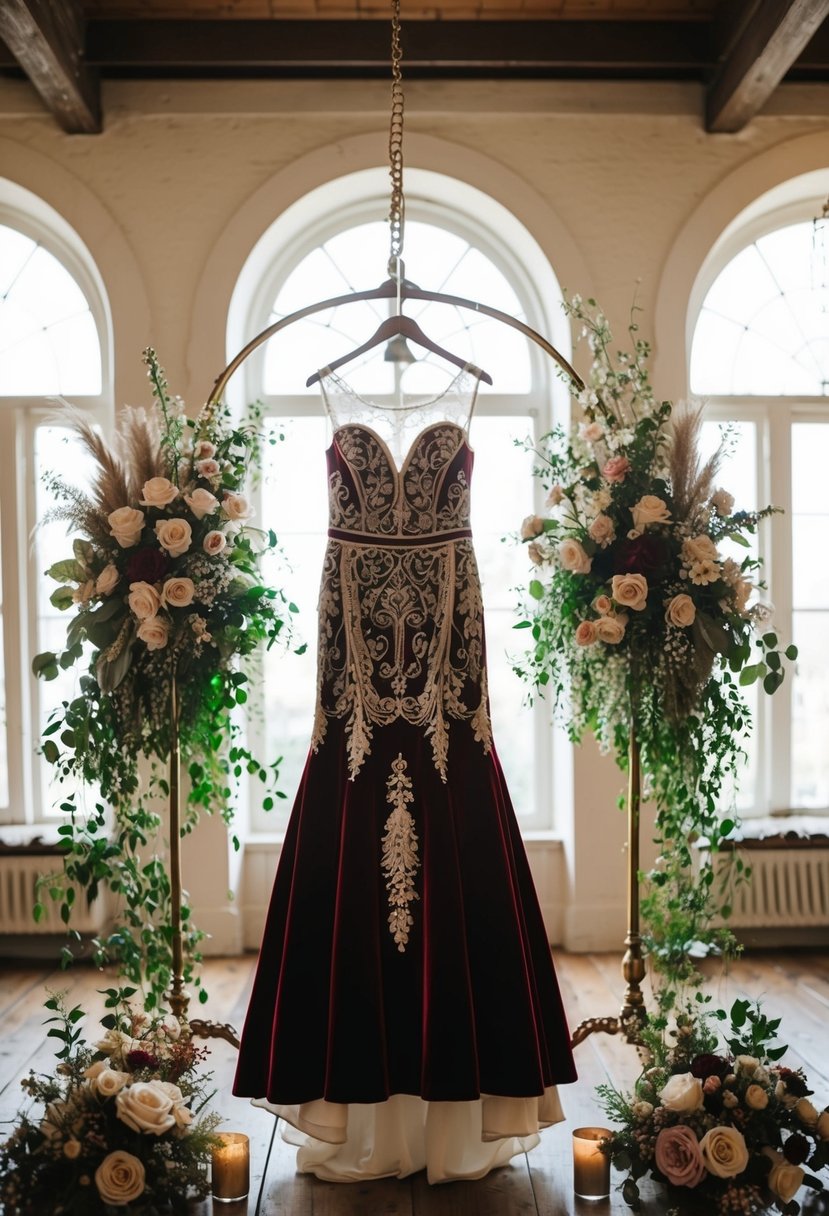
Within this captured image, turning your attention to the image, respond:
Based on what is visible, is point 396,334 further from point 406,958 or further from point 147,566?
point 406,958

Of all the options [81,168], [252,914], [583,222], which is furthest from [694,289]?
[252,914]

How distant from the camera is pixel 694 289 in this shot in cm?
413

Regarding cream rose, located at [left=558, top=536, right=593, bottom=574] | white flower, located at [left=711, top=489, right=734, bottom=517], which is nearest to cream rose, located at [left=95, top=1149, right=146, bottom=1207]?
cream rose, located at [left=558, top=536, right=593, bottom=574]

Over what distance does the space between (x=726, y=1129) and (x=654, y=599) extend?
4.26ft

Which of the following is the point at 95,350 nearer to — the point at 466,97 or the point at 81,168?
the point at 81,168

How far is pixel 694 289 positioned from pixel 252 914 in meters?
3.04

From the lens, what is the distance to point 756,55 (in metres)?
3.52

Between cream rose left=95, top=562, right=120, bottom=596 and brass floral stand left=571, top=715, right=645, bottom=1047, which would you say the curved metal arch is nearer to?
cream rose left=95, top=562, right=120, bottom=596

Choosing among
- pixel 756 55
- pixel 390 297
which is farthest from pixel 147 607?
pixel 756 55

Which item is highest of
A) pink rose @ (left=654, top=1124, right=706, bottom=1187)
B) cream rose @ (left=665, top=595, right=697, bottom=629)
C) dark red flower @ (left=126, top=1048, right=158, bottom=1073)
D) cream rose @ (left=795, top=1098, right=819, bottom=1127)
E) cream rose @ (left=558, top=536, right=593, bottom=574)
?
cream rose @ (left=558, top=536, right=593, bottom=574)

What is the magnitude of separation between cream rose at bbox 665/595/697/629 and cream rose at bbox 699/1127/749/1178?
1197 mm

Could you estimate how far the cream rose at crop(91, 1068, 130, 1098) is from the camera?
2229mm

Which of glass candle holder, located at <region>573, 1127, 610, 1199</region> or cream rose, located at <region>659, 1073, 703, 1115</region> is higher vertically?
cream rose, located at <region>659, 1073, 703, 1115</region>

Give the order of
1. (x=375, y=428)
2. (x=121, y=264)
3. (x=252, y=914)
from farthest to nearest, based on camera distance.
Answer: (x=252, y=914), (x=121, y=264), (x=375, y=428)
